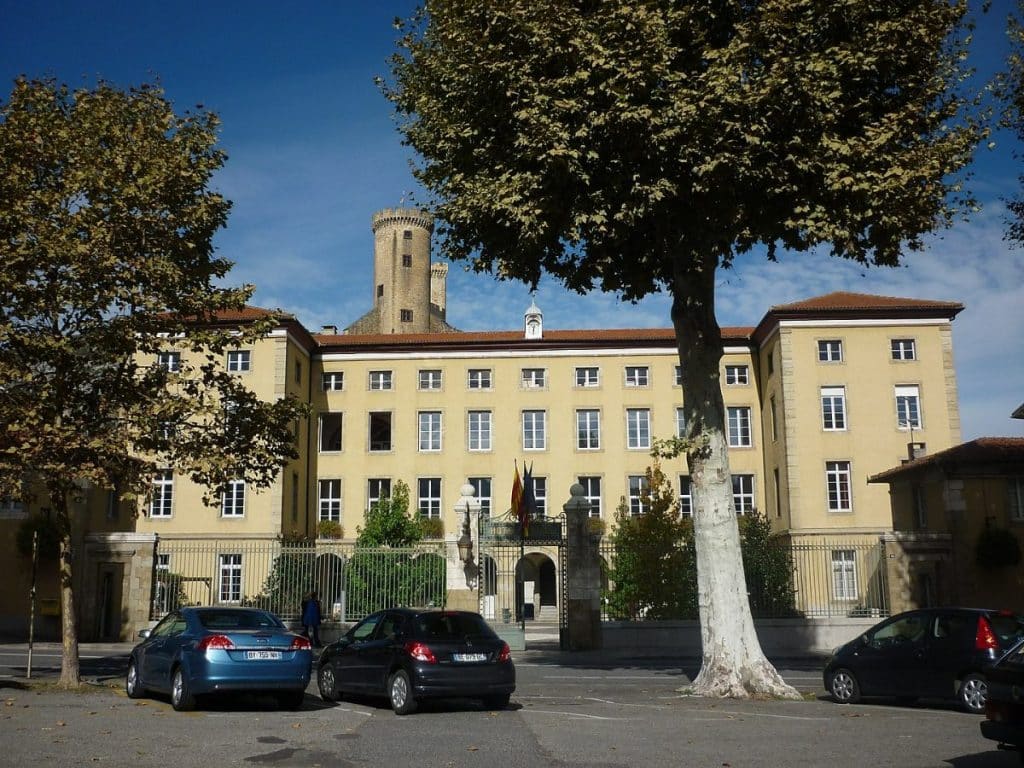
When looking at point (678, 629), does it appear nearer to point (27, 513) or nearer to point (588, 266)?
point (588, 266)

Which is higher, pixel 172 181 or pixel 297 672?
pixel 172 181

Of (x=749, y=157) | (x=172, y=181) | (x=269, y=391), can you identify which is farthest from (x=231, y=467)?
(x=269, y=391)

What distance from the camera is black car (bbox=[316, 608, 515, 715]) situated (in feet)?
43.6

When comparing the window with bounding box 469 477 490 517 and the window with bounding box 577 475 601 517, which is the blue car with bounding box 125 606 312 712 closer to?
the window with bounding box 469 477 490 517

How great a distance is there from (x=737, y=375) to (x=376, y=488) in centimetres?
1897

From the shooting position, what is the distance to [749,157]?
14.4m

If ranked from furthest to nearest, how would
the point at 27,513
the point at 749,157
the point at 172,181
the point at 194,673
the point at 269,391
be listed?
the point at 269,391
the point at 27,513
the point at 172,181
the point at 749,157
the point at 194,673

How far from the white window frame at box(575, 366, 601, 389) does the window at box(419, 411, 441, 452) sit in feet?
23.7

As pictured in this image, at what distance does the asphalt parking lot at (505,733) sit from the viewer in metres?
9.56

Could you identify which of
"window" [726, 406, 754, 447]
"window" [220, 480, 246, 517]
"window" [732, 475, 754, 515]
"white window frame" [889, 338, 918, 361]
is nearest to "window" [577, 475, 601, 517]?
"window" [732, 475, 754, 515]

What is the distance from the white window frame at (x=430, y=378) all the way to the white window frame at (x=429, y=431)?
140cm

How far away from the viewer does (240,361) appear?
156ft

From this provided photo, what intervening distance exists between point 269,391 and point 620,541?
22291mm

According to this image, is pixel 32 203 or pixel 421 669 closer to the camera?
pixel 421 669
